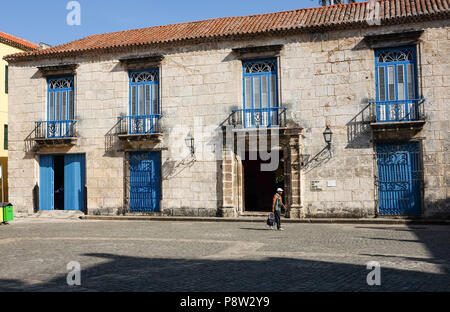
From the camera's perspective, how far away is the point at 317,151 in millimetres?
17906

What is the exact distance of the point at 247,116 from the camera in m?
18.7

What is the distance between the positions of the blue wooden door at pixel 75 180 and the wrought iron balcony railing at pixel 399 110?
40.4ft

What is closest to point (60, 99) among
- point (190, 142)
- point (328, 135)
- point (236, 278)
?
point (190, 142)

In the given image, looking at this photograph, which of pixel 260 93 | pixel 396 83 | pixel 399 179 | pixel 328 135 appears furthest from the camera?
pixel 260 93

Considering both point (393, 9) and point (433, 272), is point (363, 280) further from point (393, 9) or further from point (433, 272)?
point (393, 9)

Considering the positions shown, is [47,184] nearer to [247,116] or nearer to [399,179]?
[247,116]

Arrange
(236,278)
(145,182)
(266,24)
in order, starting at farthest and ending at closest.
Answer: (145,182) < (266,24) < (236,278)

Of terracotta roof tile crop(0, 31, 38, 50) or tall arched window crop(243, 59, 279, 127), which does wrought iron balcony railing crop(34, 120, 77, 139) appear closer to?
tall arched window crop(243, 59, 279, 127)

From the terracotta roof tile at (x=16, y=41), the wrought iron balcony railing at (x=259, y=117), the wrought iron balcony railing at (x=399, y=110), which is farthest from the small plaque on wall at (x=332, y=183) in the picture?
the terracotta roof tile at (x=16, y=41)

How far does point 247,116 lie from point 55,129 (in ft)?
28.2

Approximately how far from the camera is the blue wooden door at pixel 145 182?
1977 centimetres

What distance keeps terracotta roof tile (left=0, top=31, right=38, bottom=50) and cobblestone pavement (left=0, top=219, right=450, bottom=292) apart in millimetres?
17912

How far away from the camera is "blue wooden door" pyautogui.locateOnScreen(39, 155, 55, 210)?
21.1 meters

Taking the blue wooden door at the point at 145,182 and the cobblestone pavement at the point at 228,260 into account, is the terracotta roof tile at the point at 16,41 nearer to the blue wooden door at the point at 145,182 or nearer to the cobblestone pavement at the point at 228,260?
the blue wooden door at the point at 145,182
